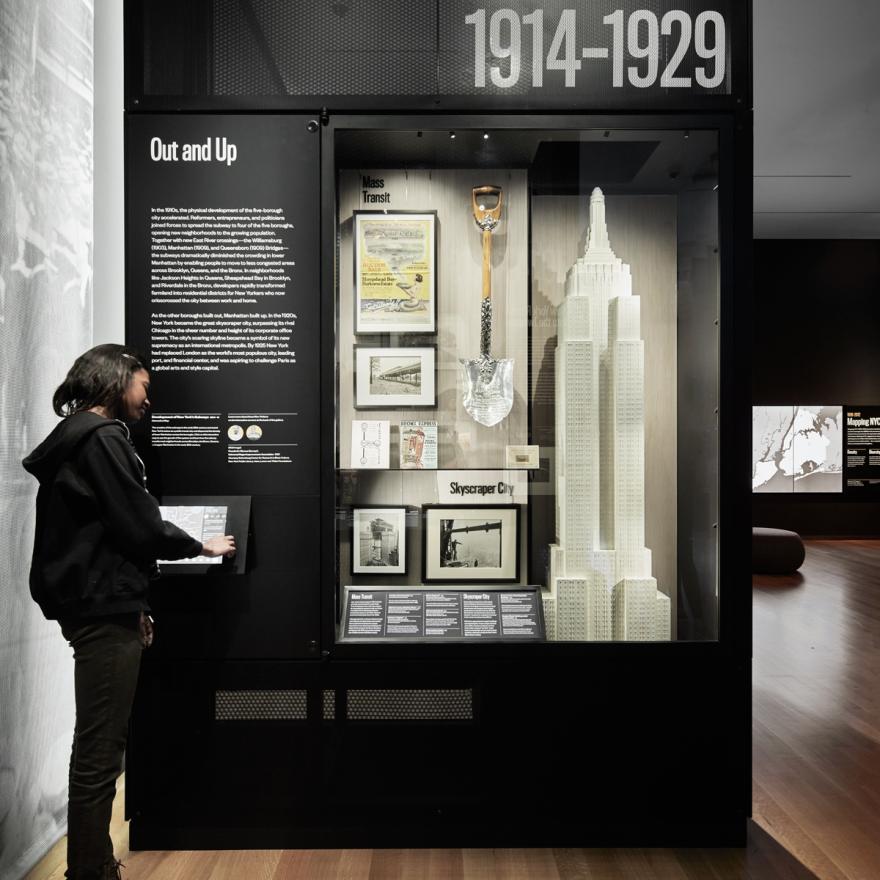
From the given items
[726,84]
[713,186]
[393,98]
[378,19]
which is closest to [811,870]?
[713,186]

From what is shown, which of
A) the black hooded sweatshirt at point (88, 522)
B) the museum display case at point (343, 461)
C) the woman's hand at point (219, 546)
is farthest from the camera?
the museum display case at point (343, 461)

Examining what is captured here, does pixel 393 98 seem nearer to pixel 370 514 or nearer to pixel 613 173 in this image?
pixel 613 173

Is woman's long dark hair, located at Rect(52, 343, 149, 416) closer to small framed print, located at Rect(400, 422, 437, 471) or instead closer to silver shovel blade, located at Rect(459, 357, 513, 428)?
small framed print, located at Rect(400, 422, 437, 471)

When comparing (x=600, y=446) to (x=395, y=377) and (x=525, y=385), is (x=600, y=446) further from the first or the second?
(x=395, y=377)

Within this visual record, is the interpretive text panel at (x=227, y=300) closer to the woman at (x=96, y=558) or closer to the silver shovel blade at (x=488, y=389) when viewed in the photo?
the woman at (x=96, y=558)

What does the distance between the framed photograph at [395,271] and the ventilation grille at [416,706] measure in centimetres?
120

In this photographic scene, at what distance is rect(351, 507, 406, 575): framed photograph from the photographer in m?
2.45

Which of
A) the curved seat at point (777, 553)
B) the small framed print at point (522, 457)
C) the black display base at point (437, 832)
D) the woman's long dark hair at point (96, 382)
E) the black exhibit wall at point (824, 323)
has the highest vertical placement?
the black exhibit wall at point (824, 323)

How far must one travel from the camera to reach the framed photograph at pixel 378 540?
8.04ft

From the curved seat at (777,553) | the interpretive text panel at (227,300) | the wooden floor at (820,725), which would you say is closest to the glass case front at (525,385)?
the interpretive text panel at (227,300)

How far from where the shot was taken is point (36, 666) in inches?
91.9

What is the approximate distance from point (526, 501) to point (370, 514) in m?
0.54

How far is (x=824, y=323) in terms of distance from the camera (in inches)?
358

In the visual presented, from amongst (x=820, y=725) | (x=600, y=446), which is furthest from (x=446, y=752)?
(x=820, y=725)
